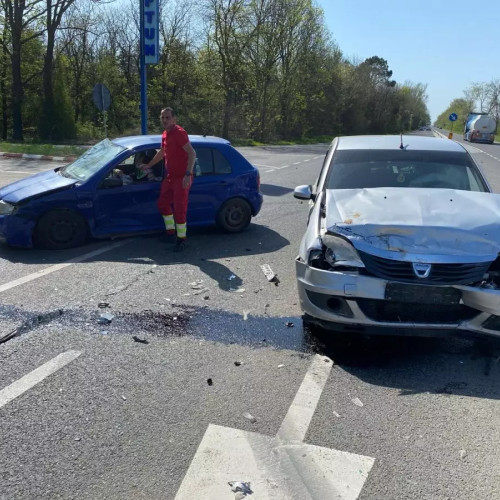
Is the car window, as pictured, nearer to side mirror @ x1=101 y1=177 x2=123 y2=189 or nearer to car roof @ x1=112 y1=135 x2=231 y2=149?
car roof @ x1=112 y1=135 x2=231 y2=149

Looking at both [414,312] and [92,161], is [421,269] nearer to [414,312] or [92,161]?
[414,312]

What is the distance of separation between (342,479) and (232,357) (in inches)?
61.7

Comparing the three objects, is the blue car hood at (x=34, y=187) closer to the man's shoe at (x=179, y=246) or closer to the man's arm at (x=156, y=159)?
the man's arm at (x=156, y=159)

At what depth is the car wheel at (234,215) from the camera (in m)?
8.24

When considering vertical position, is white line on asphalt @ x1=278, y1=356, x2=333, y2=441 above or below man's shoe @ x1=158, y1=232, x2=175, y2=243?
below

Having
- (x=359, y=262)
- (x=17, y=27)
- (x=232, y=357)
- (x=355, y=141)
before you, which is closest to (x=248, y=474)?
(x=232, y=357)

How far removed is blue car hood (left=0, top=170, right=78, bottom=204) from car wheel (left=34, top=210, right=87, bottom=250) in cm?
32

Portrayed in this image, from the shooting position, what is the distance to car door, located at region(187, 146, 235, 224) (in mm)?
7891

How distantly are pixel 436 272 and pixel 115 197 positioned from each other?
4768 mm

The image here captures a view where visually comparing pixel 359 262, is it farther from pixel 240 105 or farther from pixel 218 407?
pixel 240 105

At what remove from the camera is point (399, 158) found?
18.5 feet

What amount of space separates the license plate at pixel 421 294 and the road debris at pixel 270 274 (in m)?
2.20

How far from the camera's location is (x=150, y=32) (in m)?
16.1

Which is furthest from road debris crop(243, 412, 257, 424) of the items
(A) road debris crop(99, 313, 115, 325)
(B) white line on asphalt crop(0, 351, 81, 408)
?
(A) road debris crop(99, 313, 115, 325)
